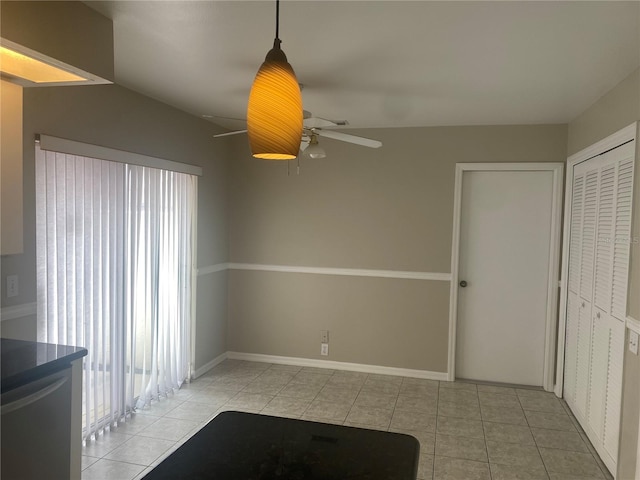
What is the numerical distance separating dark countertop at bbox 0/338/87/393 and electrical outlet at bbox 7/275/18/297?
44 centimetres

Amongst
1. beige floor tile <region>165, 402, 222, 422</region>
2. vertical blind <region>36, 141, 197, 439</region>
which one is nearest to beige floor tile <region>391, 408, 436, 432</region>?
beige floor tile <region>165, 402, 222, 422</region>

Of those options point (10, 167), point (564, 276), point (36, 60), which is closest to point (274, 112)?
point (36, 60)

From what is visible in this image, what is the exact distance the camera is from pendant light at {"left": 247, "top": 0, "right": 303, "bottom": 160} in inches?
48.1

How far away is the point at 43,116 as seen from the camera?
104 inches

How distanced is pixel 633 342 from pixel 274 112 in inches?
97.1

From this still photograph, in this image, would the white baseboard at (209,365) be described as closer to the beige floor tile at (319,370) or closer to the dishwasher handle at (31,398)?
the beige floor tile at (319,370)

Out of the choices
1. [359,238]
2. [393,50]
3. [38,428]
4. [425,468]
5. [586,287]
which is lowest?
[425,468]

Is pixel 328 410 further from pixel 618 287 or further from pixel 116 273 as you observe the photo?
pixel 618 287

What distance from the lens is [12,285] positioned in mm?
2465

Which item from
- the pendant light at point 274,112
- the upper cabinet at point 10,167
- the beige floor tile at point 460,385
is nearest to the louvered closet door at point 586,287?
the beige floor tile at point 460,385

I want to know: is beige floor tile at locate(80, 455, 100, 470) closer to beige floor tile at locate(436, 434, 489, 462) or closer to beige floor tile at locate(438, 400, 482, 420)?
beige floor tile at locate(436, 434, 489, 462)

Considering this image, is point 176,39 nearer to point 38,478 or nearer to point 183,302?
point 38,478

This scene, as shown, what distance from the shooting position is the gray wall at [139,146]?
256 cm

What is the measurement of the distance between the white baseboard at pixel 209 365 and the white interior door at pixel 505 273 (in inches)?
97.6
